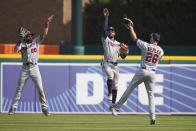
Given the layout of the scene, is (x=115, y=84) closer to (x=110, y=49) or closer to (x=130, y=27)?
(x=110, y=49)

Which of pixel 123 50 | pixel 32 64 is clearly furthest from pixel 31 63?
pixel 123 50

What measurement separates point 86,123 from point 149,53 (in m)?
2.26

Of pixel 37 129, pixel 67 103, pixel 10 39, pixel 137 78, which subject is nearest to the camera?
pixel 37 129

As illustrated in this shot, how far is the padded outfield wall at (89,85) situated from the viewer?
18.3 metres

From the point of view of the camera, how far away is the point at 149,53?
14.2 meters

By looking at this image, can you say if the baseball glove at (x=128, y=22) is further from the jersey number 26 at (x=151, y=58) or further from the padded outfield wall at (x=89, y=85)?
the padded outfield wall at (x=89, y=85)

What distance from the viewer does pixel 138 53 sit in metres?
31.6

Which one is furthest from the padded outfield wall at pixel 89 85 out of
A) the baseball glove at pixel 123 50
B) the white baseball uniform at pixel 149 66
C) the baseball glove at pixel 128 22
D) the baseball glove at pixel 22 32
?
the baseball glove at pixel 128 22

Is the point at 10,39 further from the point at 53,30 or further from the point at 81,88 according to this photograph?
the point at 81,88

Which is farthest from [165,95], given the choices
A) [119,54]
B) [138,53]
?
[138,53]

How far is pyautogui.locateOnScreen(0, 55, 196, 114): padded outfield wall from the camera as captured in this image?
18328 millimetres

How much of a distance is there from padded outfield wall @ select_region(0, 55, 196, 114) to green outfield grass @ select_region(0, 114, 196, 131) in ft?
3.18

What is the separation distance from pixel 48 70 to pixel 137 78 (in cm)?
469

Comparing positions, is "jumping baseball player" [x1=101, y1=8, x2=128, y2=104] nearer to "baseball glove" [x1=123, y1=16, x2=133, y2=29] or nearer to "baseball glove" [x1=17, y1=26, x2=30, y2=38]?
"baseball glove" [x1=17, y1=26, x2=30, y2=38]
